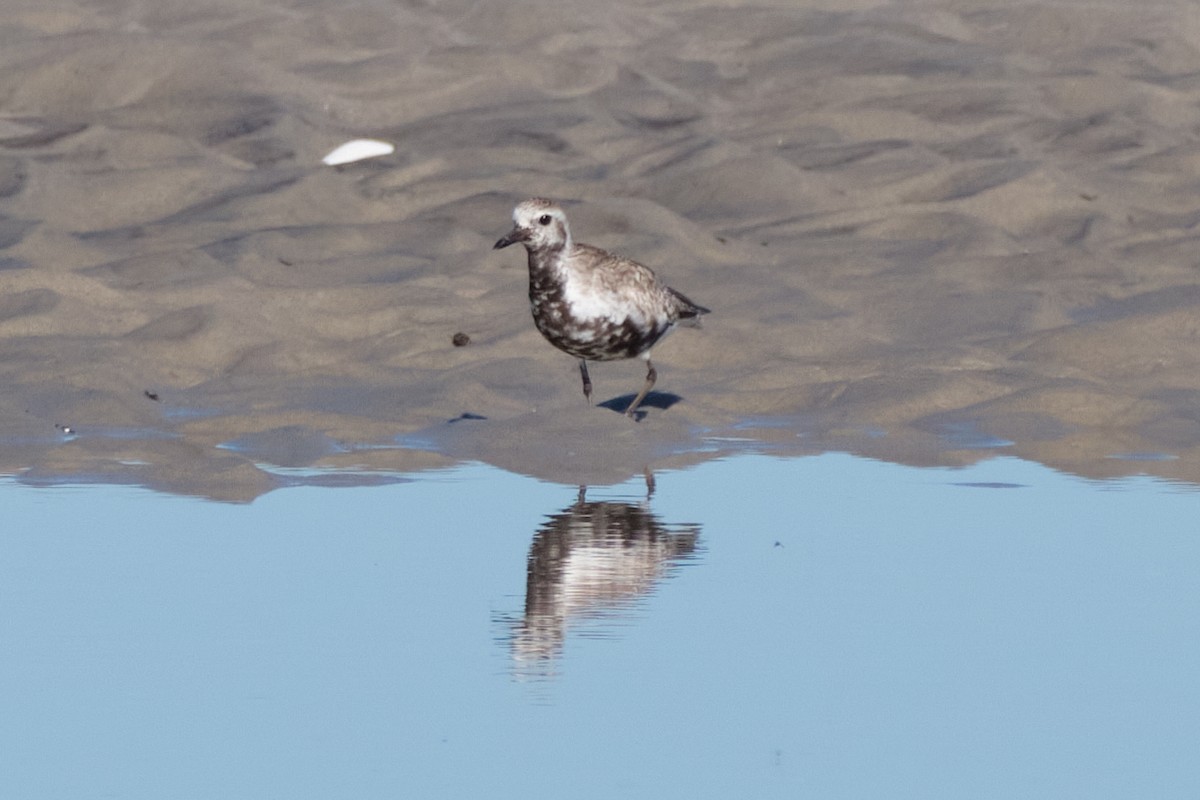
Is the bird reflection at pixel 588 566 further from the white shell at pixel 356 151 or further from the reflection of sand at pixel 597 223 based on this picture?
the white shell at pixel 356 151

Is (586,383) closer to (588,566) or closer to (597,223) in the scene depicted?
(588,566)

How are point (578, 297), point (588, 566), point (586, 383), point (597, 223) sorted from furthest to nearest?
1. point (597, 223)
2. point (586, 383)
3. point (578, 297)
4. point (588, 566)

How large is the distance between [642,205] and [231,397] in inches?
150

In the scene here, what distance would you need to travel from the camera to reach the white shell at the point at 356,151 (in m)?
14.0

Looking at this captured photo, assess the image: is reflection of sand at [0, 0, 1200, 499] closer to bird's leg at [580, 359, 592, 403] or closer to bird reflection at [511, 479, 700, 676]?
bird's leg at [580, 359, 592, 403]

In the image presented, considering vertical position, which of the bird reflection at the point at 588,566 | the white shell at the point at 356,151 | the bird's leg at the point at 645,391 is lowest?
the bird's leg at the point at 645,391

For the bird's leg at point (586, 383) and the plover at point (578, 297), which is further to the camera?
the bird's leg at point (586, 383)

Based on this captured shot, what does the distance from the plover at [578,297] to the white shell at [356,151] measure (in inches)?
197

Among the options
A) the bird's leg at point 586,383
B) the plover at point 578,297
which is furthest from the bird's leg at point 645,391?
the bird's leg at point 586,383

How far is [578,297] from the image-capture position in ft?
29.7

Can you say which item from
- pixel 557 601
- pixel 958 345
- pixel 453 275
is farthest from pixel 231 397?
pixel 557 601

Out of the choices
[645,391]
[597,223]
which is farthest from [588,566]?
[597,223]

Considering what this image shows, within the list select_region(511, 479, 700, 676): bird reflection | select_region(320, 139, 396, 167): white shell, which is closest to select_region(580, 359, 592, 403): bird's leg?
select_region(511, 479, 700, 676): bird reflection

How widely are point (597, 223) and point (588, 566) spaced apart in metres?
6.38
